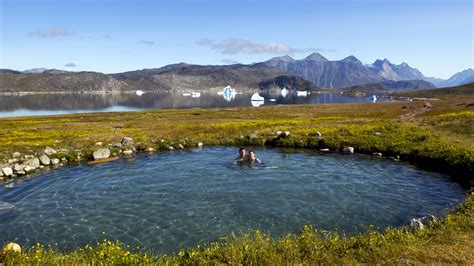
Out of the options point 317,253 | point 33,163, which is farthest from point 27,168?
point 317,253

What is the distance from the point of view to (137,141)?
4262 centimetres

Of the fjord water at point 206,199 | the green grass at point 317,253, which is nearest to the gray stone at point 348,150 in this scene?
the fjord water at point 206,199

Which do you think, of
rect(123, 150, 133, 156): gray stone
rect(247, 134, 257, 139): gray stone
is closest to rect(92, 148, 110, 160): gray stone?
rect(123, 150, 133, 156): gray stone

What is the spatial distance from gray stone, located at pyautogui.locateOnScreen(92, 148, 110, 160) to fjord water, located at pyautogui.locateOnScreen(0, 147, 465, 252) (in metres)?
2.14

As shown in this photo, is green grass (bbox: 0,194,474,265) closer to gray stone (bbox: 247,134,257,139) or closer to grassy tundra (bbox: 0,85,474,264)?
grassy tundra (bbox: 0,85,474,264)

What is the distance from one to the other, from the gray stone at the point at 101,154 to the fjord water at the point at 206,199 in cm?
214

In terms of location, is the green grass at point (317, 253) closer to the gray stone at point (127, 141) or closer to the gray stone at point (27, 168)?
the gray stone at point (27, 168)

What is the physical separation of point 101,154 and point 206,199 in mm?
17883

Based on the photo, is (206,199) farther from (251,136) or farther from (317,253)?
(251,136)

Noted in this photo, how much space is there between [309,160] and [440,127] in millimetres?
24144

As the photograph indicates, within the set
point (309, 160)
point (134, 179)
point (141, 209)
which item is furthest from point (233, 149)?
point (141, 209)

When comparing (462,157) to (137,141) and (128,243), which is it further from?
(137,141)

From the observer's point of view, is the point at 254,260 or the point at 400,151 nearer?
the point at 254,260

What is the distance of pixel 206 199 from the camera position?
75.7ft
